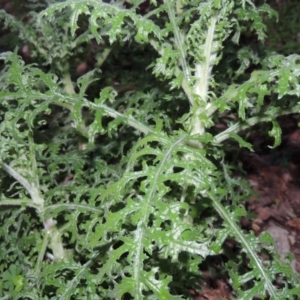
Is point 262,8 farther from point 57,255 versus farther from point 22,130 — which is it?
point 57,255

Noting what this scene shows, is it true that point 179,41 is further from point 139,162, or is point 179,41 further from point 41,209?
point 41,209

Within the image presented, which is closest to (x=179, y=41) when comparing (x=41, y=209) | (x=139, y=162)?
(x=139, y=162)

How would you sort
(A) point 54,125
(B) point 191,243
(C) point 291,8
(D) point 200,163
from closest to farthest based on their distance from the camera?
(B) point 191,243, (D) point 200,163, (A) point 54,125, (C) point 291,8

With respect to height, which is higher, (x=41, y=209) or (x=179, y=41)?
(x=179, y=41)

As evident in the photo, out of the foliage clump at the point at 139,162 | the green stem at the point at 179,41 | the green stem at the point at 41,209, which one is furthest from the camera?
the green stem at the point at 41,209

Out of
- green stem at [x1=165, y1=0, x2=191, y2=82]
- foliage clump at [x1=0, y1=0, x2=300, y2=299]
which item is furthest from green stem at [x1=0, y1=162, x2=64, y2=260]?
green stem at [x1=165, y1=0, x2=191, y2=82]

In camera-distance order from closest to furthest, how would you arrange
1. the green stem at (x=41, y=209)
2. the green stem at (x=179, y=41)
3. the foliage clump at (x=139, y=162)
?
the foliage clump at (x=139, y=162), the green stem at (x=179, y=41), the green stem at (x=41, y=209)

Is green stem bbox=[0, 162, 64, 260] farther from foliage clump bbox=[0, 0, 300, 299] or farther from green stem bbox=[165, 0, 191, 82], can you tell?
green stem bbox=[165, 0, 191, 82]

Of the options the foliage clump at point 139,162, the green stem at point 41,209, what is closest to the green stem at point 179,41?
the foliage clump at point 139,162

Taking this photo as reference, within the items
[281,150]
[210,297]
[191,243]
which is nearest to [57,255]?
[210,297]

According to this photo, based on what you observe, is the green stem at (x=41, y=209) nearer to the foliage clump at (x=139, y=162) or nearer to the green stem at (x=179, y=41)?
the foliage clump at (x=139, y=162)

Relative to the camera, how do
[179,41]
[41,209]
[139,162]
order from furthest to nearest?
[139,162] → [41,209] → [179,41]
